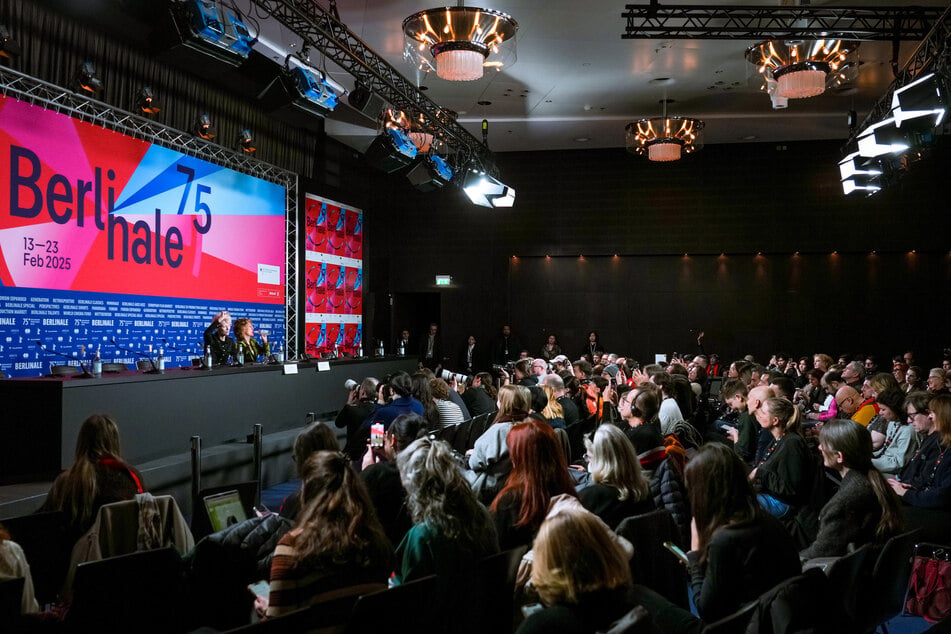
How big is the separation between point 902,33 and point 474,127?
7460 mm

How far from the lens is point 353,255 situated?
14188 millimetres

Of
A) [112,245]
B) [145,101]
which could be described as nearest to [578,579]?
[112,245]

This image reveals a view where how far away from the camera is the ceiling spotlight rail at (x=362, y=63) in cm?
692

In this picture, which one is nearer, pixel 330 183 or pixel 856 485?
pixel 856 485

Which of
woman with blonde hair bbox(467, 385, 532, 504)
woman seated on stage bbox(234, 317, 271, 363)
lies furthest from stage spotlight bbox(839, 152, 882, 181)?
woman seated on stage bbox(234, 317, 271, 363)

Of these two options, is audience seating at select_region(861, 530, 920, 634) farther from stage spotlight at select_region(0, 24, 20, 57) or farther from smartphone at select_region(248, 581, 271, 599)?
stage spotlight at select_region(0, 24, 20, 57)

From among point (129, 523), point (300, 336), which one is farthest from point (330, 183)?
point (129, 523)

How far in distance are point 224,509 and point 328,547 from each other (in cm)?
131

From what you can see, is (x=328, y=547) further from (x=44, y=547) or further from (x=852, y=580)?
(x=852, y=580)

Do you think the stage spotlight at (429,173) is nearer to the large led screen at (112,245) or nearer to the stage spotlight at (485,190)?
the stage spotlight at (485,190)

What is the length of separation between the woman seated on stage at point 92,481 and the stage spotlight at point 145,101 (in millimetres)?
6330

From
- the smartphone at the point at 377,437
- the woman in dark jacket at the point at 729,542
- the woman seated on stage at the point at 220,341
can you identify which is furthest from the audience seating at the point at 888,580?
the woman seated on stage at the point at 220,341

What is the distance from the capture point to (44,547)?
2.82 metres

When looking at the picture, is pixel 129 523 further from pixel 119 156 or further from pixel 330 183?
pixel 330 183
